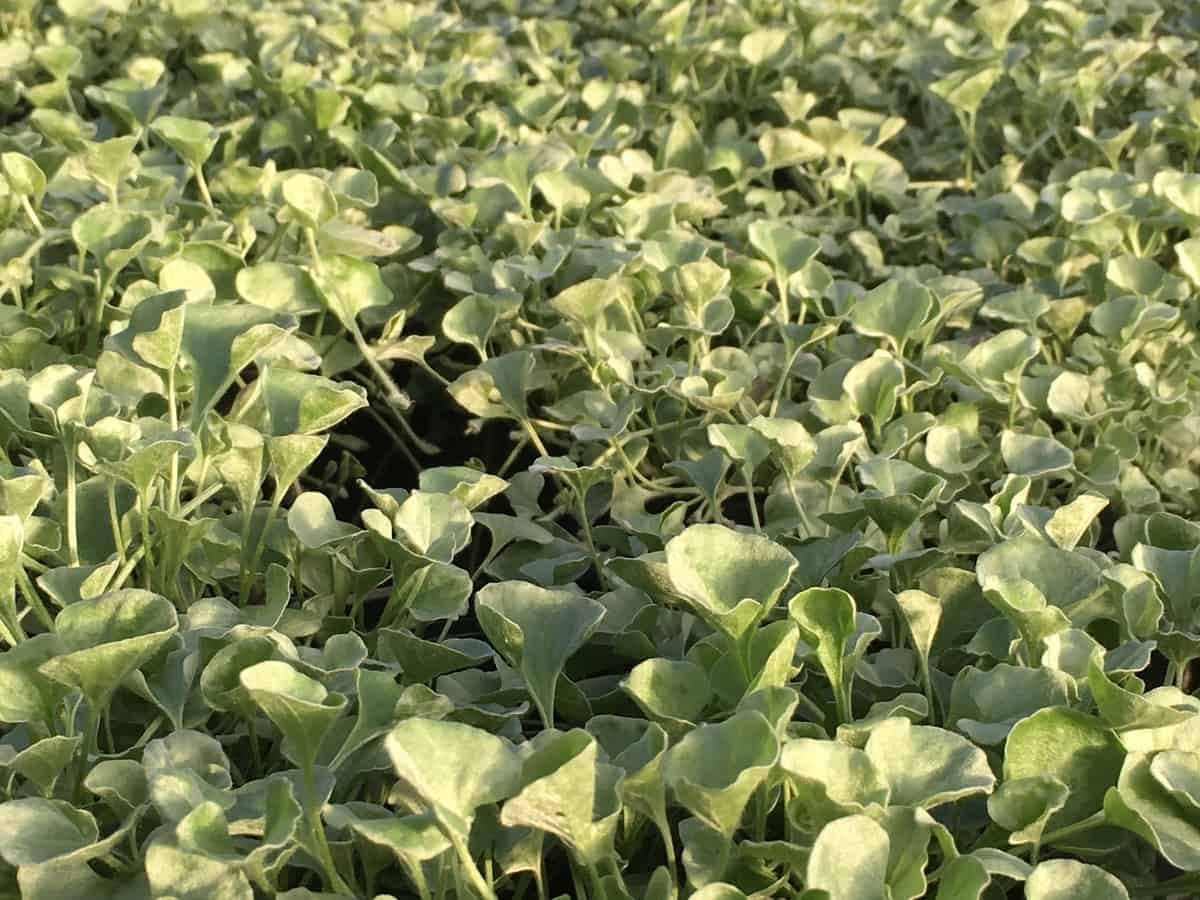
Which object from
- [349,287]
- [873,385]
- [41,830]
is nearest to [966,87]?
[873,385]

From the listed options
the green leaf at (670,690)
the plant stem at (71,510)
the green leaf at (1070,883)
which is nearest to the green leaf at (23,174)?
the plant stem at (71,510)

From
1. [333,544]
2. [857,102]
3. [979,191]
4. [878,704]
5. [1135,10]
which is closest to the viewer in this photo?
[878,704]

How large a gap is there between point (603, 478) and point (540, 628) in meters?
→ 0.31

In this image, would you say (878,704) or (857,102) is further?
(857,102)

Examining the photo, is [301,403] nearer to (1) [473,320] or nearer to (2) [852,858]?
(1) [473,320]

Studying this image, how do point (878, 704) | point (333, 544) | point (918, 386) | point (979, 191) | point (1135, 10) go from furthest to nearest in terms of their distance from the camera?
point (1135, 10)
point (979, 191)
point (918, 386)
point (333, 544)
point (878, 704)

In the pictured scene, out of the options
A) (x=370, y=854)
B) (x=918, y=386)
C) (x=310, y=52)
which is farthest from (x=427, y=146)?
(x=370, y=854)

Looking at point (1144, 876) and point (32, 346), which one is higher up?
point (32, 346)

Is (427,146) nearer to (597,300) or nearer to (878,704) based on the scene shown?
(597,300)

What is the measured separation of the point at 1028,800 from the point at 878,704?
122mm

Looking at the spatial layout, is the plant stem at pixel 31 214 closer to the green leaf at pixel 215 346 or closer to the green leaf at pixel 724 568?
the green leaf at pixel 215 346

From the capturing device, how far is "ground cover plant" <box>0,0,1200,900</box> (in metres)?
0.70

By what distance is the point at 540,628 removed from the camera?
821 mm

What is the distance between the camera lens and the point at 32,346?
A: 1234 millimetres
